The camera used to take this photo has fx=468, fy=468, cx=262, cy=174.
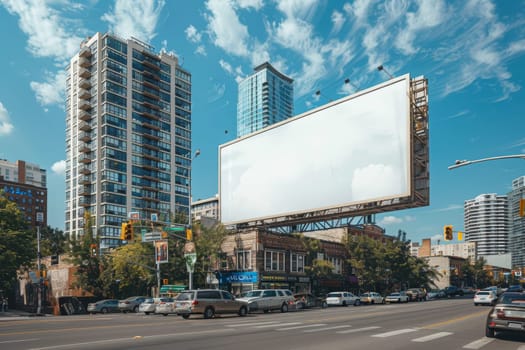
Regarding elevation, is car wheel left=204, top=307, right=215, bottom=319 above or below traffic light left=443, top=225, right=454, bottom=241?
below

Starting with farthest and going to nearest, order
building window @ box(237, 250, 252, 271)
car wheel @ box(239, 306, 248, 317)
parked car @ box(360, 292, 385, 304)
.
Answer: parked car @ box(360, 292, 385, 304)
building window @ box(237, 250, 252, 271)
car wheel @ box(239, 306, 248, 317)

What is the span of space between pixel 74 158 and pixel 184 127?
30160mm

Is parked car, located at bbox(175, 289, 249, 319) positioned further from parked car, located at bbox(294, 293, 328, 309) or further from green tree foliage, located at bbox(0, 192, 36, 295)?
green tree foliage, located at bbox(0, 192, 36, 295)

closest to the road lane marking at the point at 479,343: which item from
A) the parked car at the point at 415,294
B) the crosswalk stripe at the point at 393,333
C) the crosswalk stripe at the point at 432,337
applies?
the crosswalk stripe at the point at 432,337

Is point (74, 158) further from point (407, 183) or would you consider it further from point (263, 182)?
point (407, 183)

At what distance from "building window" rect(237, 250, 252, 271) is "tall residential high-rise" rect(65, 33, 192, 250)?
6551cm

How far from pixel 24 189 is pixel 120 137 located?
215 feet

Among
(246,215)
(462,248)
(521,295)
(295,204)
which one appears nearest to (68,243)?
(246,215)

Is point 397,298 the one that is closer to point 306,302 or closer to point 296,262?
point 296,262

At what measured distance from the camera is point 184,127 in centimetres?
13125

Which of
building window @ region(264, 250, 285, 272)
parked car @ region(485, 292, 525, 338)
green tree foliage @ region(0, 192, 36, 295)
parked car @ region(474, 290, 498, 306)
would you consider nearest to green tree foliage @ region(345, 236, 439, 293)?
building window @ region(264, 250, 285, 272)

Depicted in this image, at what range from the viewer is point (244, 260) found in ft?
160

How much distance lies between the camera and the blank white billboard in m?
43.9

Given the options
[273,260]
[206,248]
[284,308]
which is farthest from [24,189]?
[284,308]
